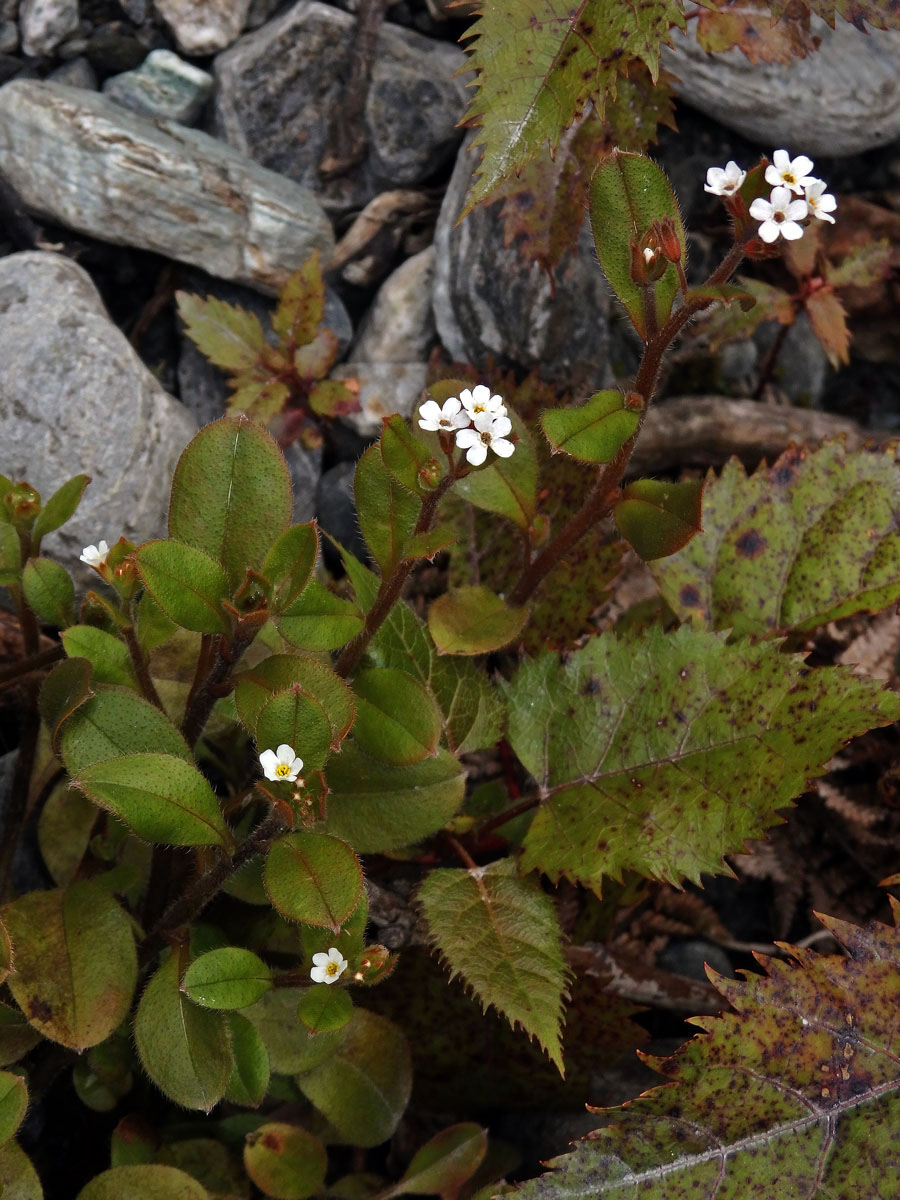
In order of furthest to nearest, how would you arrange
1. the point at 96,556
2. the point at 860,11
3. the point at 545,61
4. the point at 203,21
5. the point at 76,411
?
the point at 203,21
the point at 76,411
the point at 860,11
the point at 545,61
the point at 96,556

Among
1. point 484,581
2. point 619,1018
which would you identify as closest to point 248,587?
point 484,581

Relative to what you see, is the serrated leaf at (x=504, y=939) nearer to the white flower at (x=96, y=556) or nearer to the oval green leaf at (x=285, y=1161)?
the oval green leaf at (x=285, y=1161)

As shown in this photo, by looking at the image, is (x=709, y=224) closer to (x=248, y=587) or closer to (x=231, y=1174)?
(x=248, y=587)

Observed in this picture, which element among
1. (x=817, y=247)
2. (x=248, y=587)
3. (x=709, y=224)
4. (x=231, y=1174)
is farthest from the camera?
(x=709, y=224)

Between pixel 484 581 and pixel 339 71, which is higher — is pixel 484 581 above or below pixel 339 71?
below

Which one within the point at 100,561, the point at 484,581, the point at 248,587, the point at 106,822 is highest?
the point at 248,587

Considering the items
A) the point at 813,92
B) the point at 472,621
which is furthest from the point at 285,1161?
the point at 813,92

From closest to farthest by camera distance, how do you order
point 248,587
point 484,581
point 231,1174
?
point 248,587
point 231,1174
point 484,581

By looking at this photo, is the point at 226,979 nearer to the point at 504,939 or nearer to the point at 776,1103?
the point at 504,939
